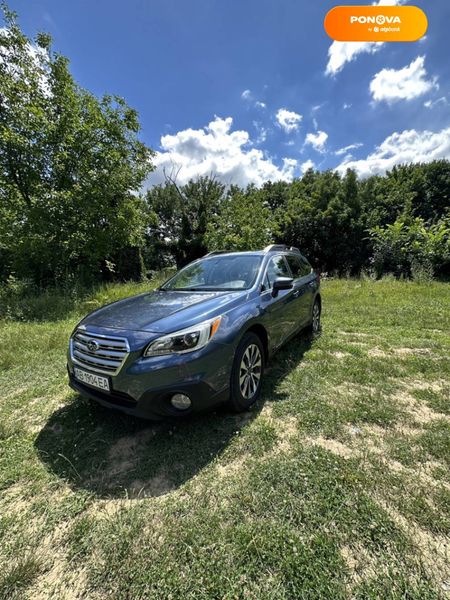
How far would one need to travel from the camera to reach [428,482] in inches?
72.2

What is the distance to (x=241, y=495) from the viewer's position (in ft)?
5.86

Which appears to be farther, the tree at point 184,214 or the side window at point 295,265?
the tree at point 184,214

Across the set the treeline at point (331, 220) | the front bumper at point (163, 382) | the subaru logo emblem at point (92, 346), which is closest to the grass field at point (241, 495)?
the front bumper at point (163, 382)

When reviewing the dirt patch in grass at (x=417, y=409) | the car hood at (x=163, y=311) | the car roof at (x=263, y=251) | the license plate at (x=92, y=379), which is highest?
the car roof at (x=263, y=251)

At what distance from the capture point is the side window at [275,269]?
11.2 feet

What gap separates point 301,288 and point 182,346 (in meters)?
2.57

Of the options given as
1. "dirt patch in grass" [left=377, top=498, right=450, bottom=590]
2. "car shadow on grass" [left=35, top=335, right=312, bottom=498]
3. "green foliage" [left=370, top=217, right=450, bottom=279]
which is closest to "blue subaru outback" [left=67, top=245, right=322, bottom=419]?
"car shadow on grass" [left=35, top=335, right=312, bottom=498]

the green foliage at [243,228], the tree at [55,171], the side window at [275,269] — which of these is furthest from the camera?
the green foliage at [243,228]

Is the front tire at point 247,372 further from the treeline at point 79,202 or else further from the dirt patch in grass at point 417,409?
the treeline at point 79,202

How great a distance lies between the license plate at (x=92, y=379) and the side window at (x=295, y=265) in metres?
2.98

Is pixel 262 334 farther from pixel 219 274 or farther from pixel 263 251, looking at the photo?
pixel 263 251

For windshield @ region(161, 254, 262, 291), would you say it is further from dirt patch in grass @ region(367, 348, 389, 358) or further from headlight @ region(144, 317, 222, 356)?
dirt patch in grass @ region(367, 348, 389, 358)

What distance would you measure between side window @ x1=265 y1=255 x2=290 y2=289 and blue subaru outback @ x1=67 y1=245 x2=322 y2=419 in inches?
2.1

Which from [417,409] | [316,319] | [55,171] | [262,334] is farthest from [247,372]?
[55,171]
